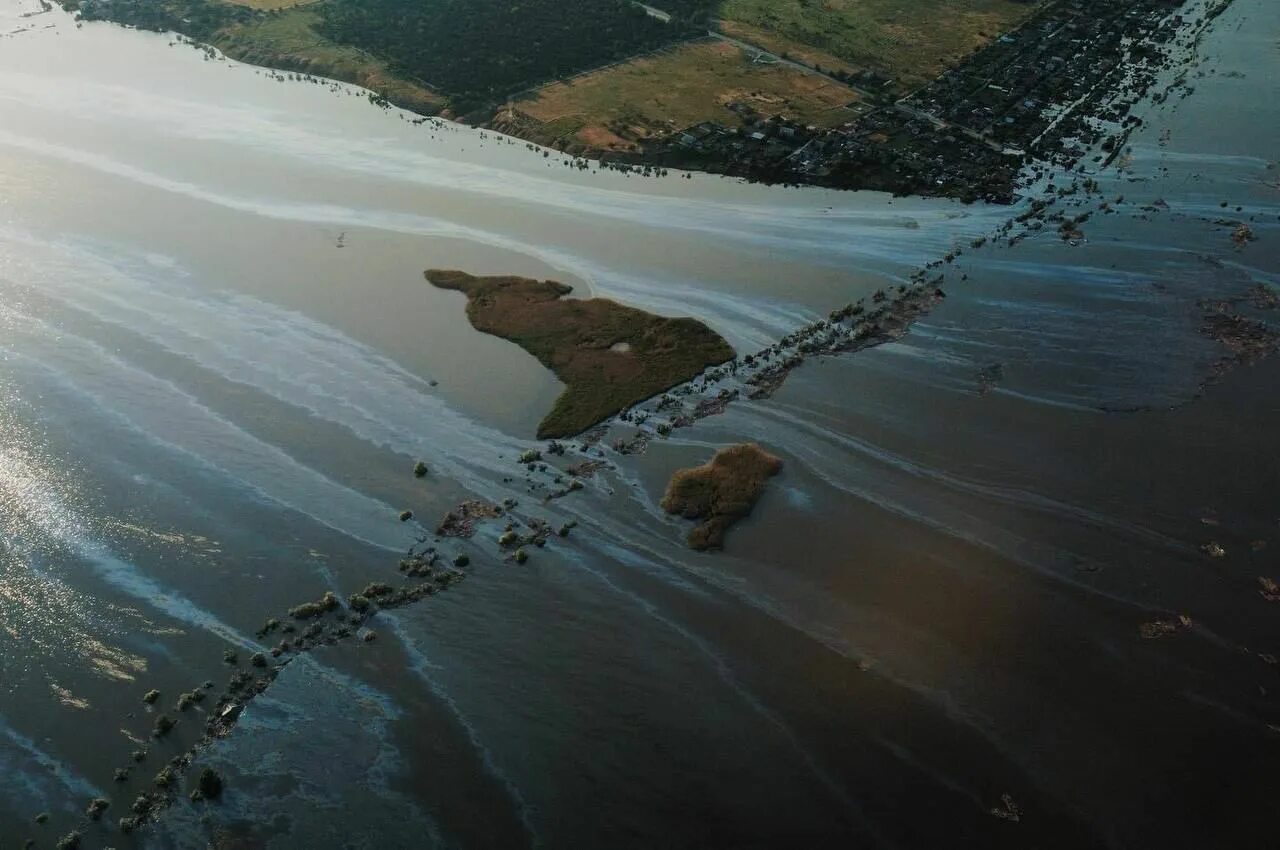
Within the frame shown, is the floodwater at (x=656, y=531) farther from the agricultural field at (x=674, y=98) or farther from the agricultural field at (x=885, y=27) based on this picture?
the agricultural field at (x=885, y=27)

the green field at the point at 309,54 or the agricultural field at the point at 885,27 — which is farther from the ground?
the agricultural field at the point at 885,27

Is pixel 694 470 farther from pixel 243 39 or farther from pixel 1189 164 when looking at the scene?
pixel 243 39

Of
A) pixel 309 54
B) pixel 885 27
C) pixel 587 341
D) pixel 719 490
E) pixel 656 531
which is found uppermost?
pixel 885 27

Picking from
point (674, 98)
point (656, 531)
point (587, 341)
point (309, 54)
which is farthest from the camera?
point (309, 54)

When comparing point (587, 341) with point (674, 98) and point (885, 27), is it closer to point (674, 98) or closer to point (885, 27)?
point (674, 98)

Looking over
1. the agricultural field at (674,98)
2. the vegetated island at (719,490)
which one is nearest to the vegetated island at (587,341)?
the vegetated island at (719,490)

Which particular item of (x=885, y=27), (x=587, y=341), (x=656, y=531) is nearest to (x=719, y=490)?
(x=656, y=531)

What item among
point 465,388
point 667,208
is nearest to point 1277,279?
point 667,208

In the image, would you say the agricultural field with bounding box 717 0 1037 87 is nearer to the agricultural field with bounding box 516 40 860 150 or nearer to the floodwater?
the agricultural field with bounding box 516 40 860 150
